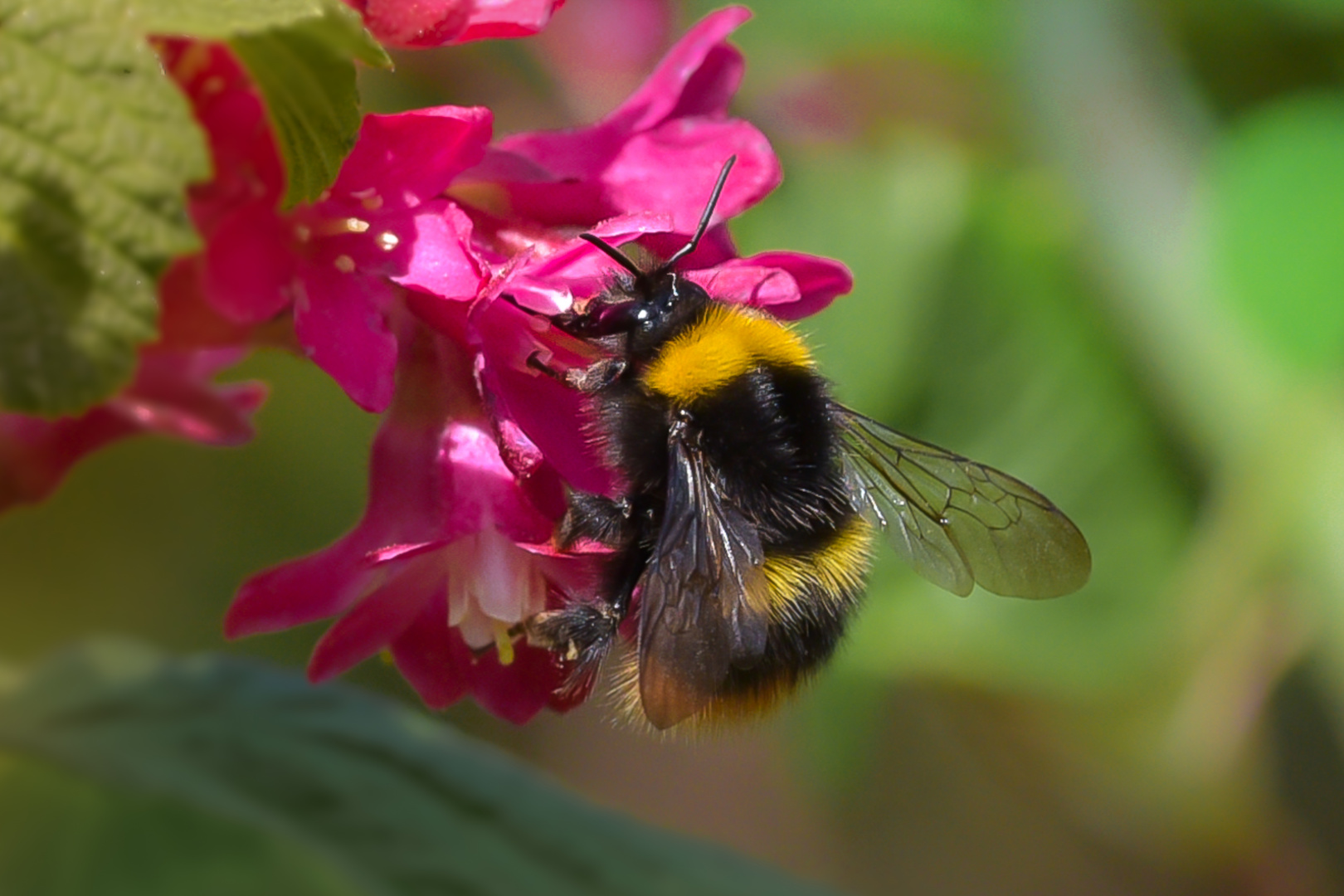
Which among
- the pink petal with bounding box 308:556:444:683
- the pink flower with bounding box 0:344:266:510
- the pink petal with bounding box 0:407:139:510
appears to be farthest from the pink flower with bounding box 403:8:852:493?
the pink petal with bounding box 0:407:139:510

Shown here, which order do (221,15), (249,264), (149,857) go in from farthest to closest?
1. (149,857)
2. (249,264)
3. (221,15)

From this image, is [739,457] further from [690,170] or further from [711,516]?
[690,170]

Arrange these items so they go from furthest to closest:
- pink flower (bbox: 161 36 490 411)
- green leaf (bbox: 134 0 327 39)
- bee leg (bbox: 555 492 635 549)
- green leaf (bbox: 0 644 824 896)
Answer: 1. green leaf (bbox: 0 644 824 896)
2. bee leg (bbox: 555 492 635 549)
3. pink flower (bbox: 161 36 490 411)
4. green leaf (bbox: 134 0 327 39)

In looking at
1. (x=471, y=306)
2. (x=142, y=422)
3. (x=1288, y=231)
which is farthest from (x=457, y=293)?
(x=1288, y=231)

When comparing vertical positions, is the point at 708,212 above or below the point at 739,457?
above

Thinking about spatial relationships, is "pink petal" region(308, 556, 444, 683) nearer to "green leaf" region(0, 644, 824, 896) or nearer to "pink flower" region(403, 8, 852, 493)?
"pink flower" region(403, 8, 852, 493)

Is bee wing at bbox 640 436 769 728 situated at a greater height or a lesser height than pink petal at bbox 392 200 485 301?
lesser

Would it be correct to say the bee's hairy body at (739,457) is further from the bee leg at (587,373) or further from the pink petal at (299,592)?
the pink petal at (299,592)
